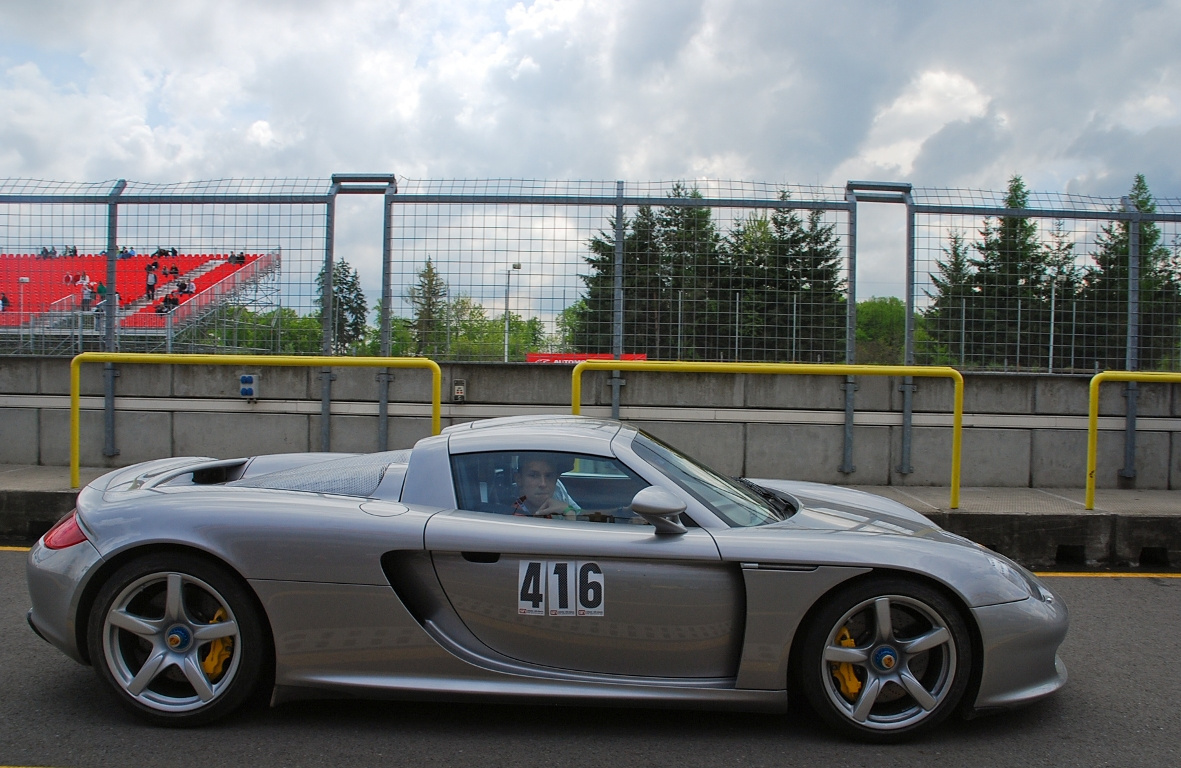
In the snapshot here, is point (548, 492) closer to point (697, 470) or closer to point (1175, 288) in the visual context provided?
point (697, 470)

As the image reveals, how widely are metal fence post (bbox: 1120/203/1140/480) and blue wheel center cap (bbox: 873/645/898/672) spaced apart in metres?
5.84

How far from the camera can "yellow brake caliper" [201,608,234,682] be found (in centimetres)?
307

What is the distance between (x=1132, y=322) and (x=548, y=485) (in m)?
7.05

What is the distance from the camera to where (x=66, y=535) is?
323cm

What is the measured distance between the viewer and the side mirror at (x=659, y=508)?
9.65 ft

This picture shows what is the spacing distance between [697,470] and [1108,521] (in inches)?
159

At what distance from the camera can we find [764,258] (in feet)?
25.0

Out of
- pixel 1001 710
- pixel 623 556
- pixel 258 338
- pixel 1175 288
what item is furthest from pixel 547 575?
pixel 1175 288

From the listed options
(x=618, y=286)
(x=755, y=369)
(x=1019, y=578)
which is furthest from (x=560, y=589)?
(x=618, y=286)

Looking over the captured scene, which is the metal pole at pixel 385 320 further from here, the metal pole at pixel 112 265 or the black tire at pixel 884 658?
the black tire at pixel 884 658

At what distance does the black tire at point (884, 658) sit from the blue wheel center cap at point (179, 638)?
2236 millimetres

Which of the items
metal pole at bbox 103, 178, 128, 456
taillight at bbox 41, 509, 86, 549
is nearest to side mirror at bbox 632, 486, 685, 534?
taillight at bbox 41, 509, 86, 549

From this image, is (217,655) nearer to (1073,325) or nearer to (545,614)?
(545,614)

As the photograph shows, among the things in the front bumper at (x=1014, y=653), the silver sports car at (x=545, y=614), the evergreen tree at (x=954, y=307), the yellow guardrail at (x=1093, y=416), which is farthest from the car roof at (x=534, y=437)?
the evergreen tree at (x=954, y=307)
